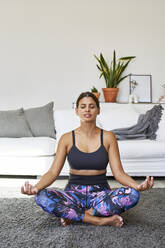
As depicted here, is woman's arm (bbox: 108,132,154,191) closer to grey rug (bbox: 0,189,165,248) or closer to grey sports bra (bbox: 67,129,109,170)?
grey sports bra (bbox: 67,129,109,170)

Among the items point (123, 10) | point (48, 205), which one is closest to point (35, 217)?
point (48, 205)

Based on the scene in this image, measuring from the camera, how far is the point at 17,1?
16.1ft

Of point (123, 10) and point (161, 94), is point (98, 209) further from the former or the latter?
point (123, 10)

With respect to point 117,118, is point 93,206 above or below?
below

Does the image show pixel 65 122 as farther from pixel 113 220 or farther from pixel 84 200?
pixel 113 220

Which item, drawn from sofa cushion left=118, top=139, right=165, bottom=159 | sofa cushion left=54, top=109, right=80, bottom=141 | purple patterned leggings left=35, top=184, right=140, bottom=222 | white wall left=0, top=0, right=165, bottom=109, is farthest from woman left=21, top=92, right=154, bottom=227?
white wall left=0, top=0, right=165, bottom=109

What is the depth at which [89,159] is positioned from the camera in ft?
6.42

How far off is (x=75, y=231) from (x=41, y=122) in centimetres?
231

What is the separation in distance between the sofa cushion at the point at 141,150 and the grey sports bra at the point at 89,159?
1.29 m

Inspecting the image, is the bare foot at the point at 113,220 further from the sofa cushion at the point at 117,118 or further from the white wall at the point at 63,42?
the white wall at the point at 63,42

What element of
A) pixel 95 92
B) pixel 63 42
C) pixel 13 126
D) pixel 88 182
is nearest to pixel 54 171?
pixel 88 182

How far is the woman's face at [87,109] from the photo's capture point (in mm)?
1984

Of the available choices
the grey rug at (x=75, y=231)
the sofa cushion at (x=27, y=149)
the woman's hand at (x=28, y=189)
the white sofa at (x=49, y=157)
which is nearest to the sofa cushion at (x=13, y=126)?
the white sofa at (x=49, y=157)

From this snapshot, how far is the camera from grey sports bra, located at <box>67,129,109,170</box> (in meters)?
1.96
